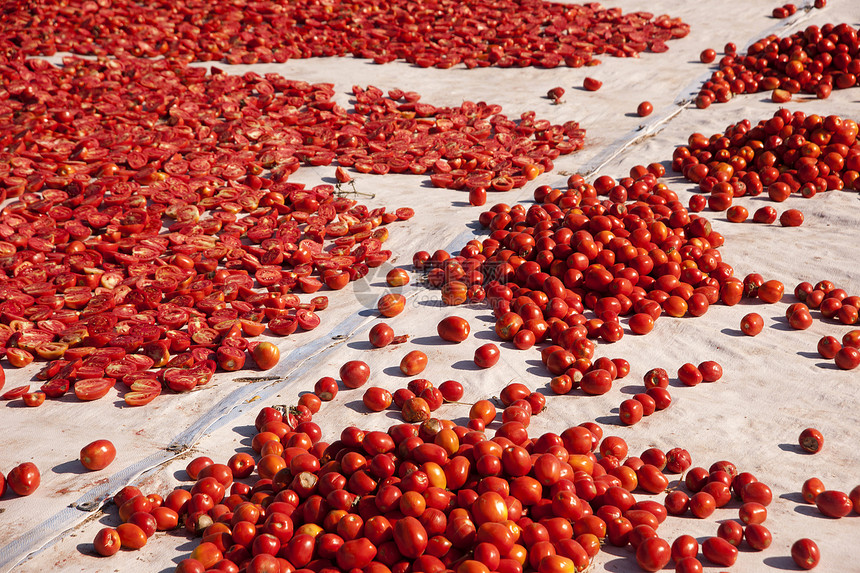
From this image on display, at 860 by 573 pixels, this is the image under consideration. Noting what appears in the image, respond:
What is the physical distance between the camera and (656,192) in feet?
15.8

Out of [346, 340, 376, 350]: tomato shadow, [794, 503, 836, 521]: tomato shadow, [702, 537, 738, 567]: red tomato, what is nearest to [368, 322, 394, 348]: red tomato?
[346, 340, 376, 350]: tomato shadow

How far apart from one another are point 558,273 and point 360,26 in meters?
5.95

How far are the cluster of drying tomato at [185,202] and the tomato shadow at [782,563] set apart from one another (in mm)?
2368

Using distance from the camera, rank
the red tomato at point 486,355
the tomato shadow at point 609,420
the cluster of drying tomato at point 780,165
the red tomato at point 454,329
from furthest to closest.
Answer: the cluster of drying tomato at point 780,165 < the red tomato at point 454,329 < the red tomato at point 486,355 < the tomato shadow at point 609,420

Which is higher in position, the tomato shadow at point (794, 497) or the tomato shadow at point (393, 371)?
the tomato shadow at point (393, 371)

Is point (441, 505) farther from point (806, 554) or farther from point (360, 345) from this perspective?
point (360, 345)

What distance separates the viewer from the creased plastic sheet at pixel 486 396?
2.52 meters

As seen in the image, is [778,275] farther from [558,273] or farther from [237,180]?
[237,180]

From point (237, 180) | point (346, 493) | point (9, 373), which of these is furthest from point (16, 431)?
point (237, 180)

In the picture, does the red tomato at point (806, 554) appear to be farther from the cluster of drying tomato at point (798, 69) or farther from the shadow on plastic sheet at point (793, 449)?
the cluster of drying tomato at point (798, 69)

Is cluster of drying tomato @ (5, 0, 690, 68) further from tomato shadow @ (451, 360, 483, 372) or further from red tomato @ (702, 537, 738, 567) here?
red tomato @ (702, 537, 738, 567)

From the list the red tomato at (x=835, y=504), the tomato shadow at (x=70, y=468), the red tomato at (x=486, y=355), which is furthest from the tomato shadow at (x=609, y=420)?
the tomato shadow at (x=70, y=468)

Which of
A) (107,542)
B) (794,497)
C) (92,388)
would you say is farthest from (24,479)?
(794,497)

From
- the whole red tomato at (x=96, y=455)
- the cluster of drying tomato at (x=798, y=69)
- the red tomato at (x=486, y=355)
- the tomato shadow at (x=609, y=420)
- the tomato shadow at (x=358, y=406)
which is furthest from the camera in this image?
the cluster of drying tomato at (x=798, y=69)
